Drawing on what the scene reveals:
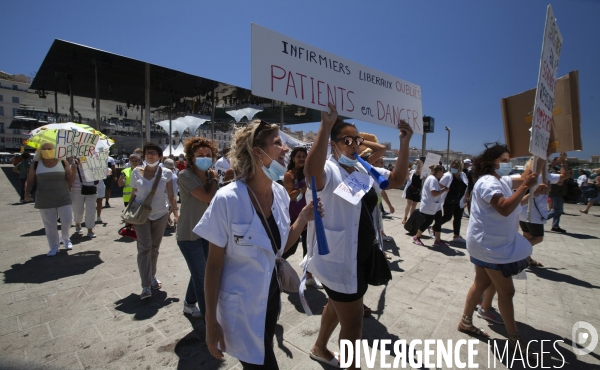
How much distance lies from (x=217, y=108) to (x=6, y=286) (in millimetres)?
21193

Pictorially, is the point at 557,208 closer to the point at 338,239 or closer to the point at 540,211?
the point at 540,211

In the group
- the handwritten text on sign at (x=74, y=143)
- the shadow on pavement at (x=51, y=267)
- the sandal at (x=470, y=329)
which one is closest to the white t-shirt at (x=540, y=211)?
the sandal at (x=470, y=329)

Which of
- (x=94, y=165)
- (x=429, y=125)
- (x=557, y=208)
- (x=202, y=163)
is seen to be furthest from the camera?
(x=429, y=125)

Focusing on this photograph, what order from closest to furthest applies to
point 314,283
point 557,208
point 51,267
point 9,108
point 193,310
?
point 193,310, point 314,283, point 51,267, point 557,208, point 9,108

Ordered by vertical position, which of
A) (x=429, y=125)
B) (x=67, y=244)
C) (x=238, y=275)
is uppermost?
(x=429, y=125)

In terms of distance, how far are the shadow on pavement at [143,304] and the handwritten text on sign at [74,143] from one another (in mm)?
3068

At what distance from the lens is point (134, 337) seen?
270 centimetres

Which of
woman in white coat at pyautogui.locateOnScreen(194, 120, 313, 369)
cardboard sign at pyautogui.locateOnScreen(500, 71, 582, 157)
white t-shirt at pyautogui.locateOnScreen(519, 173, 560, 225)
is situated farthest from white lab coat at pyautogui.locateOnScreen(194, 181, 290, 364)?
white t-shirt at pyautogui.locateOnScreen(519, 173, 560, 225)

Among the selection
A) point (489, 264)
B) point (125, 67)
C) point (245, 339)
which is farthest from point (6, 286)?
point (125, 67)

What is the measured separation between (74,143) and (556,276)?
8.52 metres

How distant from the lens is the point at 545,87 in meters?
2.76

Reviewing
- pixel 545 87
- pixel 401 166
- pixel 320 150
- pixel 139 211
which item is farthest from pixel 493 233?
pixel 139 211

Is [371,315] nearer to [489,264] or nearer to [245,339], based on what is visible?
[489,264]

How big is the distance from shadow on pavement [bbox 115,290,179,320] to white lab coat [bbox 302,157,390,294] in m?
2.23
